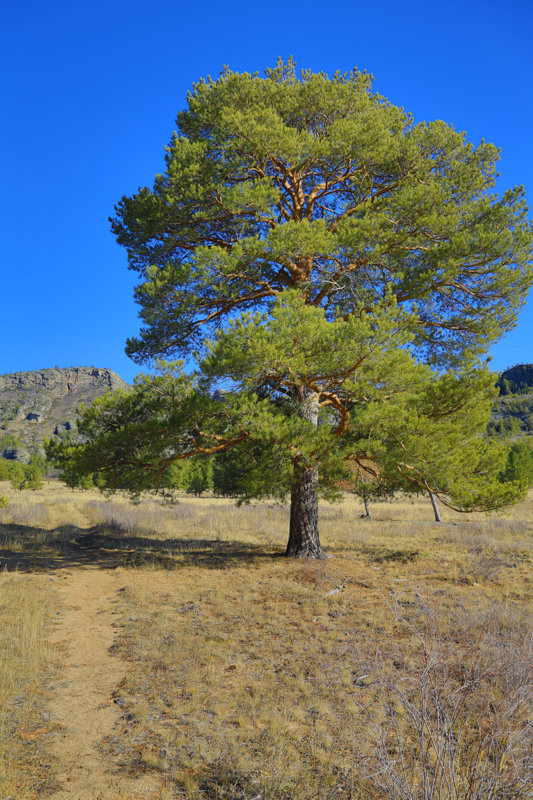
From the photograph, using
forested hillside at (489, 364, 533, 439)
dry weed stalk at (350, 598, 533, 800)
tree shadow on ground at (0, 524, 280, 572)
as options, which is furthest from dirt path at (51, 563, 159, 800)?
forested hillside at (489, 364, 533, 439)

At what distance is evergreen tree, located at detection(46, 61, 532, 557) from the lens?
8.67 m

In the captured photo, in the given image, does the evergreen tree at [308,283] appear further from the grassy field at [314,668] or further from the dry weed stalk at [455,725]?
the dry weed stalk at [455,725]

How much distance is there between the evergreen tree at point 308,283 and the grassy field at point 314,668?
6.92 ft

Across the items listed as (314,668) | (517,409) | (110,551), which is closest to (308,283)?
(314,668)

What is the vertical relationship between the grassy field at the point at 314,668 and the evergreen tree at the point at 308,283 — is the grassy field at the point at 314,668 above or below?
below

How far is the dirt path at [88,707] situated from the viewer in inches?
130

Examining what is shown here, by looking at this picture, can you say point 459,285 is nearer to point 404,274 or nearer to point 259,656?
point 404,274

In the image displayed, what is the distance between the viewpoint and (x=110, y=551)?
1428 centimetres

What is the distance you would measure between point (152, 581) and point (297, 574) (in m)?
3.16

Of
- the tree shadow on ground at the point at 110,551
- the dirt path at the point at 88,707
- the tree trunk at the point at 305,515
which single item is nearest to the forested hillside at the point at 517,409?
the tree shadow on ground at the point at 110,551

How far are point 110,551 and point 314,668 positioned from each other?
1063 centimetres

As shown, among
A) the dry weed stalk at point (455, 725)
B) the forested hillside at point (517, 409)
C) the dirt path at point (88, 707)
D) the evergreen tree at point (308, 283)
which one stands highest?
the forested hillside at point (517, 409)

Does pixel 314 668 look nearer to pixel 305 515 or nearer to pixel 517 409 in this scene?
pixel 305 515

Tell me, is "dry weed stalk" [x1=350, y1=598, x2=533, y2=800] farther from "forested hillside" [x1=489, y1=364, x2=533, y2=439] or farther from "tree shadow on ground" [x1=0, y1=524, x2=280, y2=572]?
"forested hillside" [x1=489, y1=364, x2=533, y2=439]
